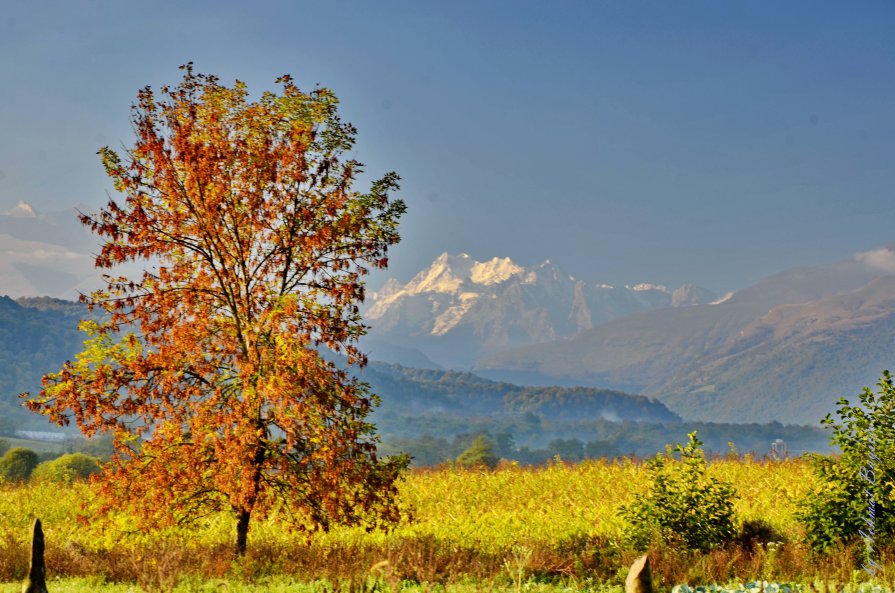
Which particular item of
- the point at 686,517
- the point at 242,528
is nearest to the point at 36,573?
the point at 242,528

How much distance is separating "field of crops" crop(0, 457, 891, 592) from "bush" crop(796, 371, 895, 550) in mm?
651

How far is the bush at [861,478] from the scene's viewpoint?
46.9 ft

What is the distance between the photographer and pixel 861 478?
14539 mm

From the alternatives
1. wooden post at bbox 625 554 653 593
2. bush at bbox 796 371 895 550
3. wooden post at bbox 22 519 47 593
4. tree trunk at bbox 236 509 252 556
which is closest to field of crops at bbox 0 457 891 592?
tree trunk at bbox 236 509 252 556

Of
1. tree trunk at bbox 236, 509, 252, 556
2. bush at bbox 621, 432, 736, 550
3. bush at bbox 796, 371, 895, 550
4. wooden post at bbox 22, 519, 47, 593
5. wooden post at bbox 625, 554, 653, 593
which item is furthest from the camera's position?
tree trunk at bbox 236, 509, 252, 556

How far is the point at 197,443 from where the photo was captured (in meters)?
13.8

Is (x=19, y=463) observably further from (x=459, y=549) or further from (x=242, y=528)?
(x=459, y=549)

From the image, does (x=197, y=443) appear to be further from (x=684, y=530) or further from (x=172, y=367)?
(x=684, y=530)

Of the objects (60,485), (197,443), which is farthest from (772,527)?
(60,485)

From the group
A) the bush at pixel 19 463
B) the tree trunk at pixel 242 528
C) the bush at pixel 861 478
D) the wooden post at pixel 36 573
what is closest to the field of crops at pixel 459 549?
the tree trunk at pixel 242 528

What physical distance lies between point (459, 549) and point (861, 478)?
7146 mm

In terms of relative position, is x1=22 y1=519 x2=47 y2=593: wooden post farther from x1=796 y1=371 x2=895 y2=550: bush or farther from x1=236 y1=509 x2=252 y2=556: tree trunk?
x1=796 y1=371 x2=895 y2=550: bush

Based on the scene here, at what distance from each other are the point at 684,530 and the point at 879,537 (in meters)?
3.15

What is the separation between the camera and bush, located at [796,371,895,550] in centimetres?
1430
